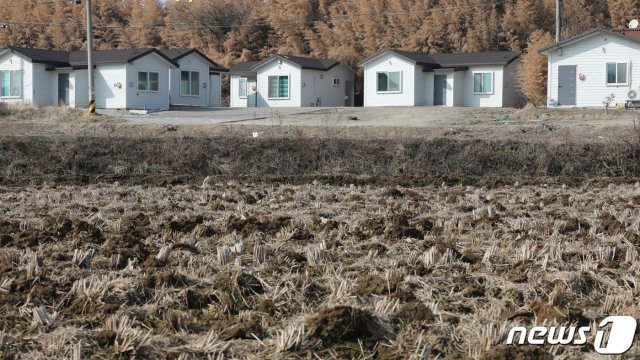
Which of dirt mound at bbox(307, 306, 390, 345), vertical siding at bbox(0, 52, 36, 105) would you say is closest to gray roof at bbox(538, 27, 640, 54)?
vertical siding at bbox(0, 52, 36, 105)

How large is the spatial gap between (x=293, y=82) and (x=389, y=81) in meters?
5.08

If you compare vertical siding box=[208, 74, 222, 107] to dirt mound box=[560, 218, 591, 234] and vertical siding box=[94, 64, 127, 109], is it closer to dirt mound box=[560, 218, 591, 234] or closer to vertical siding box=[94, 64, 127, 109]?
vertical siding box=[94, 64, 127, 109]

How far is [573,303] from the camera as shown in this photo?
6.23m

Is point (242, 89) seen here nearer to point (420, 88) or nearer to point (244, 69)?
point (244, 69)

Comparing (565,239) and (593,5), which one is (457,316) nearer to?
(565,239)

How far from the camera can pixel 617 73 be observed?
120 feet

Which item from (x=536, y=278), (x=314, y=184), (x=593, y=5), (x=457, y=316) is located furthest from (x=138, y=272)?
(x=593, y=5)

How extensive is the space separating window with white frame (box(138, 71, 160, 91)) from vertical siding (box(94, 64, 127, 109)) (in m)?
0.52

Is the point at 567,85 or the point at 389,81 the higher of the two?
the point at 389,81

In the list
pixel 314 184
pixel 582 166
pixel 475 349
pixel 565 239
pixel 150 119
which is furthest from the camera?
pixel 150 119

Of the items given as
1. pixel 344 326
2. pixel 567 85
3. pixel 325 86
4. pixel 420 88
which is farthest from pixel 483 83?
pixel 344 326

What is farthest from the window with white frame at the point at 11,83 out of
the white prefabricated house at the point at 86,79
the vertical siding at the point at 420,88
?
the vertical siding at the point at 420,88

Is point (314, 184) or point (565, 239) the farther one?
point (314, 184)

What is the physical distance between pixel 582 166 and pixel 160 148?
30.0 ft
